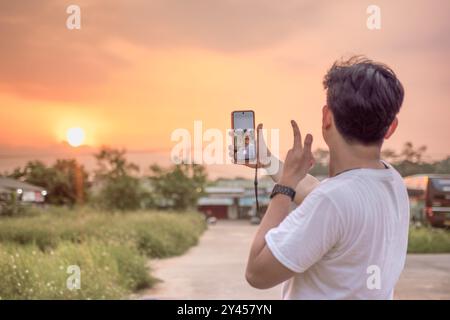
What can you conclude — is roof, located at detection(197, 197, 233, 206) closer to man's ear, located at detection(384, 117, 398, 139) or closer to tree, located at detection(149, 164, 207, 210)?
tree, located at detection(149, 164, 207, 210)

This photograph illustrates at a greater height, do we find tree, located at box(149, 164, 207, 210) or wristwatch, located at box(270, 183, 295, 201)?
wristwatch, located at box(270, 183, 295, 201)

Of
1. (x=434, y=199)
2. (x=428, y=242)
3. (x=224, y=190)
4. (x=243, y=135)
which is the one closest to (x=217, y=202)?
(x=224, y=190)

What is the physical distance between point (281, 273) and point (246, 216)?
1703 inches

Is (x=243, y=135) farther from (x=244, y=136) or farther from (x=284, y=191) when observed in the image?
(x=284, y=191)

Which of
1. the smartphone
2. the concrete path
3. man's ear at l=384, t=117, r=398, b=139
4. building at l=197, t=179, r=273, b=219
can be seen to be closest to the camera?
man's ear at l=384, t=117, r=398, b=139

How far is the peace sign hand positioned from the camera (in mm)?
1140

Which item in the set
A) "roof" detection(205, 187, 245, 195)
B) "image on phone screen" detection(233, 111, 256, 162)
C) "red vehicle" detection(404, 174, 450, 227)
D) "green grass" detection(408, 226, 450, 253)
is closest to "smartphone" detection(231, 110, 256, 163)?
"image on phone screen" detection(233, 111, 256, 162)

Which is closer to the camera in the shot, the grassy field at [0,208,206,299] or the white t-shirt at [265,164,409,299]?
the white t-shirt at [265,164,409,299]

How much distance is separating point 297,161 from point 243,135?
216mm

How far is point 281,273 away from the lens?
1058mm

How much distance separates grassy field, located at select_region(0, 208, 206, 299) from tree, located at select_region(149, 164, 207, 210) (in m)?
11.4
